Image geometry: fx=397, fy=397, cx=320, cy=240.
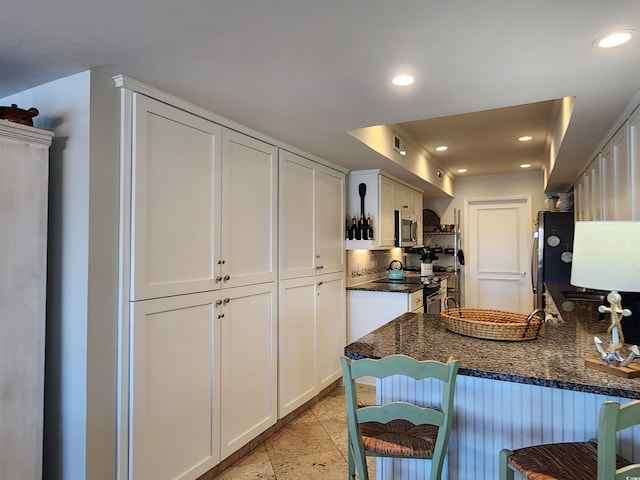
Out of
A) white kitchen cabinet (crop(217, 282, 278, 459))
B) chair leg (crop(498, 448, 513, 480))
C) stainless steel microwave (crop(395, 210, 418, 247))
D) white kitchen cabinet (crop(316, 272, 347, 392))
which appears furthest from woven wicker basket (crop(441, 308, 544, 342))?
stainless steel microwave (crop(395, 210, 418, 247))

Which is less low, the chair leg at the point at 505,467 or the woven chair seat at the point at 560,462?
the woven chair seat at the point at 560,462

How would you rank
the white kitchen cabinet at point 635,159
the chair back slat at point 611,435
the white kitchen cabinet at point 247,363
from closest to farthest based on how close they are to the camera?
the chair back slat at point 611,435
the white kitchen cabinet at point 635,159
the white kitchen cabinet at point 247,363

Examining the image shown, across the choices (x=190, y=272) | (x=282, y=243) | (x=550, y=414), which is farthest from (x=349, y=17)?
(x=282, y=243)

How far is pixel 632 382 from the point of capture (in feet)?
4.31

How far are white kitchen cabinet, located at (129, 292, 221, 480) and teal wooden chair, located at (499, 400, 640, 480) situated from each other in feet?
4.90

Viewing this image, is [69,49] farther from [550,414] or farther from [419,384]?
[550,414]

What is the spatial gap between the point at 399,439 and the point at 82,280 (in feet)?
4.64

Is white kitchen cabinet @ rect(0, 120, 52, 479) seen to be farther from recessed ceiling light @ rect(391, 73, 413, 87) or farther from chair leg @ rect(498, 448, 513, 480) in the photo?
chair leg @ rect(498, 448, 513, 480)

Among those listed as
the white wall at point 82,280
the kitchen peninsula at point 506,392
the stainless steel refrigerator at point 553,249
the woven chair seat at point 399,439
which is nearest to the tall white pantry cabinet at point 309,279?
the kitchen peninsula at point 506,392

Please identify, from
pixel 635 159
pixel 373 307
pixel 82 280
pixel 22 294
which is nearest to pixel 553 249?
pixel 373 307

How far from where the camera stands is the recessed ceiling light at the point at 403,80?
69.1 inches

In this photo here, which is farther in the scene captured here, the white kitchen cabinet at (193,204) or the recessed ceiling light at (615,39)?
the white kitchen cabinet at (193,204)

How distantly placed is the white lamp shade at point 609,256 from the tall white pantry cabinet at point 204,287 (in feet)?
5.71

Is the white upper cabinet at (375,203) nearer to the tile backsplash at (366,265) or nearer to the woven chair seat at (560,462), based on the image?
the tile backsplash at (366,265)
